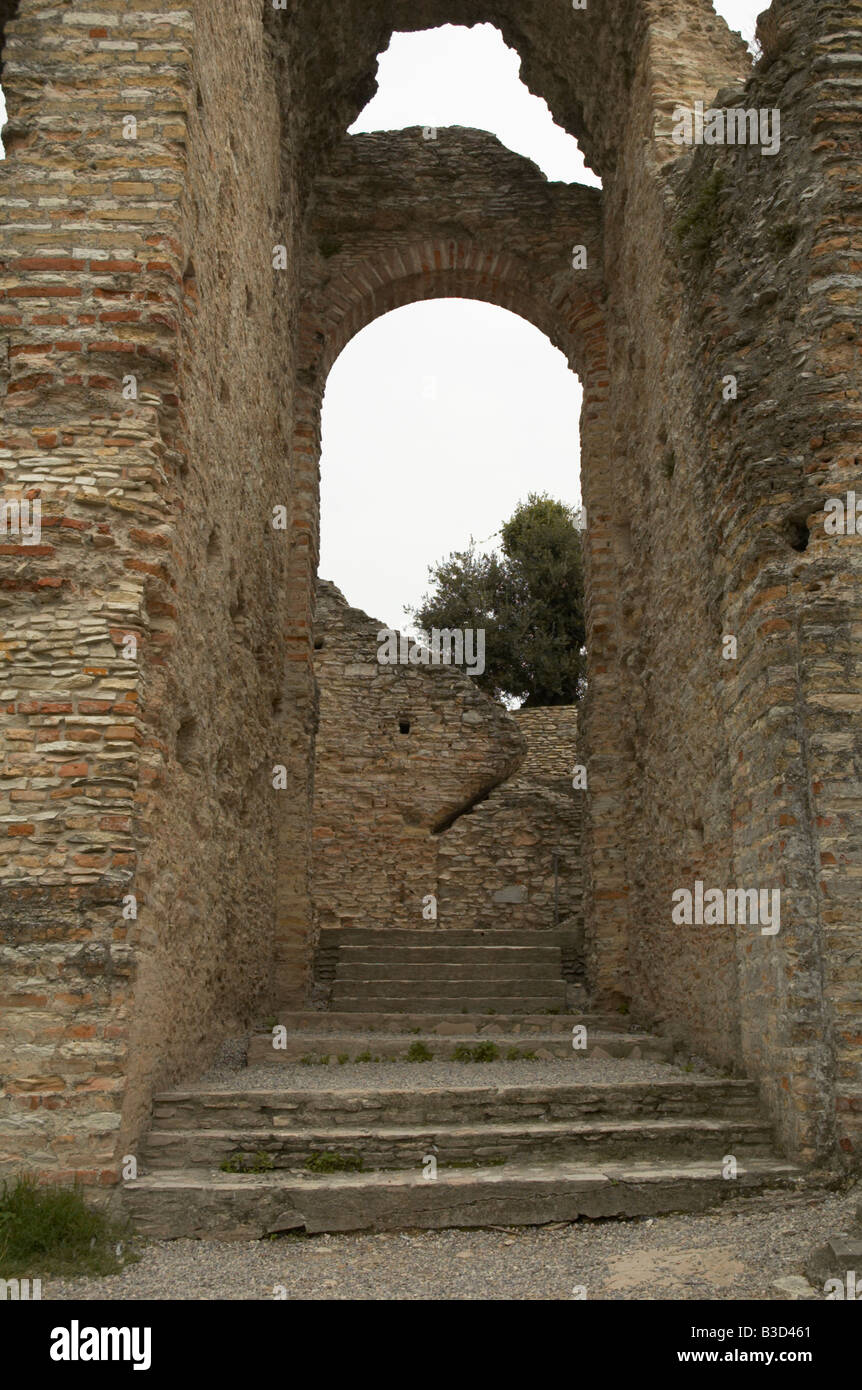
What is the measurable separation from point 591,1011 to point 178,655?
4807 millimetres

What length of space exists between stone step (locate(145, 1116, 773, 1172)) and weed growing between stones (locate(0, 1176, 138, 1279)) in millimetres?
460

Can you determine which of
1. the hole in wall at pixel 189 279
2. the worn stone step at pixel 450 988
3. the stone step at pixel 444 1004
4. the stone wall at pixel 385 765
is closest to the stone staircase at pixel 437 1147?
the stone step at pixel 444 1004

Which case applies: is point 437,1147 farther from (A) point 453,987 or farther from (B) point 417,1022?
(A) point 453,987

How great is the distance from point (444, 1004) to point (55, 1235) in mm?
4628

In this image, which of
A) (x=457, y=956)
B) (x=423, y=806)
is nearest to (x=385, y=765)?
(x=423, y=806)

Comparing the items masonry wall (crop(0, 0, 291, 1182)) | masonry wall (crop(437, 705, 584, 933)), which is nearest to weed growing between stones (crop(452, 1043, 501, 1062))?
masonry wall (crop(0, 0, 291, 1182))

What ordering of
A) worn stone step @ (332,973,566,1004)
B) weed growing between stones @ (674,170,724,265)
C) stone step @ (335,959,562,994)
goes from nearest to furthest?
weed growing between stones @ (674,170,724,265) < worn stone step @ (332,973,566,1004) < stone step @ (335,959,562,994)

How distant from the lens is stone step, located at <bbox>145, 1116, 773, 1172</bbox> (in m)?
4.54

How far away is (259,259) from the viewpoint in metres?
7.39

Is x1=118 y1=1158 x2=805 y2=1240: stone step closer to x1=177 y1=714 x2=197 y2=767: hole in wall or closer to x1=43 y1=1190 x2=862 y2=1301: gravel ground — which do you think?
x1=43 y1=1190 x2=862 y2=1301: gravel ground

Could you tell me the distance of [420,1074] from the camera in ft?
19.0

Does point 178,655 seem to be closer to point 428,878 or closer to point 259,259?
point 259,259

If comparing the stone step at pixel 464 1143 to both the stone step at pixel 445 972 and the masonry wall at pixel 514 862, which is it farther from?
the masonry wall at pixel 514 862
